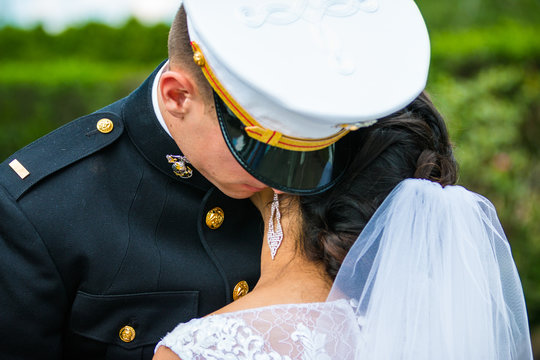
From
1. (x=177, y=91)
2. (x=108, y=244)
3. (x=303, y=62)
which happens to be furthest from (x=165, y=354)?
(x=303, y=62)

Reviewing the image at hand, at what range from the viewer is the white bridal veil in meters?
1.52

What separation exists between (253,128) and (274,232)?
36 cm

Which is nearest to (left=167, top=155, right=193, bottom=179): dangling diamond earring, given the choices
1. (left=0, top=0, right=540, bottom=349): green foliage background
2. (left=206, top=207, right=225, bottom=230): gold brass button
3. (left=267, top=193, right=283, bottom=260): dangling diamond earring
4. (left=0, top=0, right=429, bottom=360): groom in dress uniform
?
(left=0, top=0, right=429, bottom=360): groom in dress uniform

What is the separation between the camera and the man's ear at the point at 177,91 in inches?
59.8

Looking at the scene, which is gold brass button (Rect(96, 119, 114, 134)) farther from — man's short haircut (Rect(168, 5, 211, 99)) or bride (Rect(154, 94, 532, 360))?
bride (Rect(154, 94, 532, 360))

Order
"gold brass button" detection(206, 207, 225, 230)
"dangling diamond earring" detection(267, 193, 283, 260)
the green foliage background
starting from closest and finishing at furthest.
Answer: "dangling diamond earring" detection(267, 193, 283, 260) → "gold brass button" detection(206, 207, 225, 230) → the green foliage background

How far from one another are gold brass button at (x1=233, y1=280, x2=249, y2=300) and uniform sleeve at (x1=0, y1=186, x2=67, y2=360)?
0.50 meters

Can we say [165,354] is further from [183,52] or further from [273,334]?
[183,52]

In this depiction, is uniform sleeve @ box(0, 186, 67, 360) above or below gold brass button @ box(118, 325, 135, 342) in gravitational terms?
above

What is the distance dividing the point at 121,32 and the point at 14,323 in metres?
4.57

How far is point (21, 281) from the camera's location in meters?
1.62

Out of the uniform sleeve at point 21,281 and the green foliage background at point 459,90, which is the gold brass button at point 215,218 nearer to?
the uniform sleeve at point 21,281

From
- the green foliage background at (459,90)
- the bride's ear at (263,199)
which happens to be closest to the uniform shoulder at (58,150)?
the bride's ear at (263,199)

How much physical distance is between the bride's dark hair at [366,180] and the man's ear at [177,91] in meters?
0.41
